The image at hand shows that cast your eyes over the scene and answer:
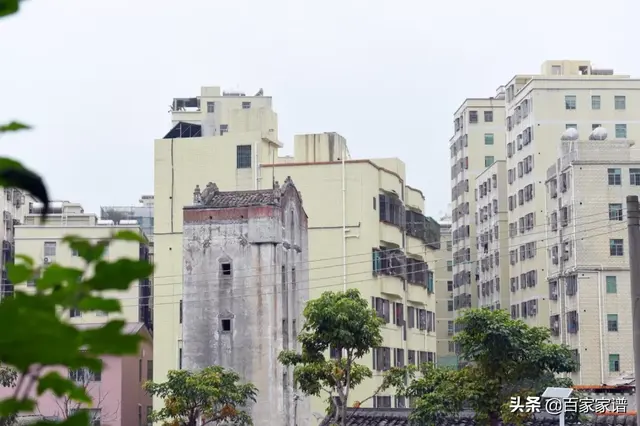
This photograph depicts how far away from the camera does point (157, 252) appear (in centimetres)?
6112

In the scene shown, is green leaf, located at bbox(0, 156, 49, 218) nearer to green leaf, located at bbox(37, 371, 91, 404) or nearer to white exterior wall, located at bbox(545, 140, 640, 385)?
green leaf, located at bbox(37, 371, 91, 404)

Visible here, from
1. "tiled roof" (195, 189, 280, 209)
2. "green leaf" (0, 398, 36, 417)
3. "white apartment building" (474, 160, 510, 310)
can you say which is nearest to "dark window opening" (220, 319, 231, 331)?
"tiled roof" (195, 189, 280, 209)

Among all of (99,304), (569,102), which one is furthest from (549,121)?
(99,304)

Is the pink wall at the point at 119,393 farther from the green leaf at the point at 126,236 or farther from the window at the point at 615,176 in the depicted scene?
the green leaf at the point at 126,236

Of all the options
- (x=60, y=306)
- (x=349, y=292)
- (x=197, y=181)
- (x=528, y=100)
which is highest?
(x=528, y=100)

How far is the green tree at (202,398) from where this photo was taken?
42531 mm

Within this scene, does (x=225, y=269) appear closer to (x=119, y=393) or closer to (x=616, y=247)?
(x=119, y=393)

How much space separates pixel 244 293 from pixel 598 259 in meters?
23.6

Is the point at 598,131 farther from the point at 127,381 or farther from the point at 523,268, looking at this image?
the point at 127,381

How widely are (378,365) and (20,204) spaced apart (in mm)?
28893

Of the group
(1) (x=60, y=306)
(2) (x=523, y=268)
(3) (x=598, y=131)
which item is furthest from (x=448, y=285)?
(1) (x=60, y=306)

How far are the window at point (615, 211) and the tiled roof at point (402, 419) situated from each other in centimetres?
2835

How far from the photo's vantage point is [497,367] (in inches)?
1267

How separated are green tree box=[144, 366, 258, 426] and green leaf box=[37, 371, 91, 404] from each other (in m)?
39.0
